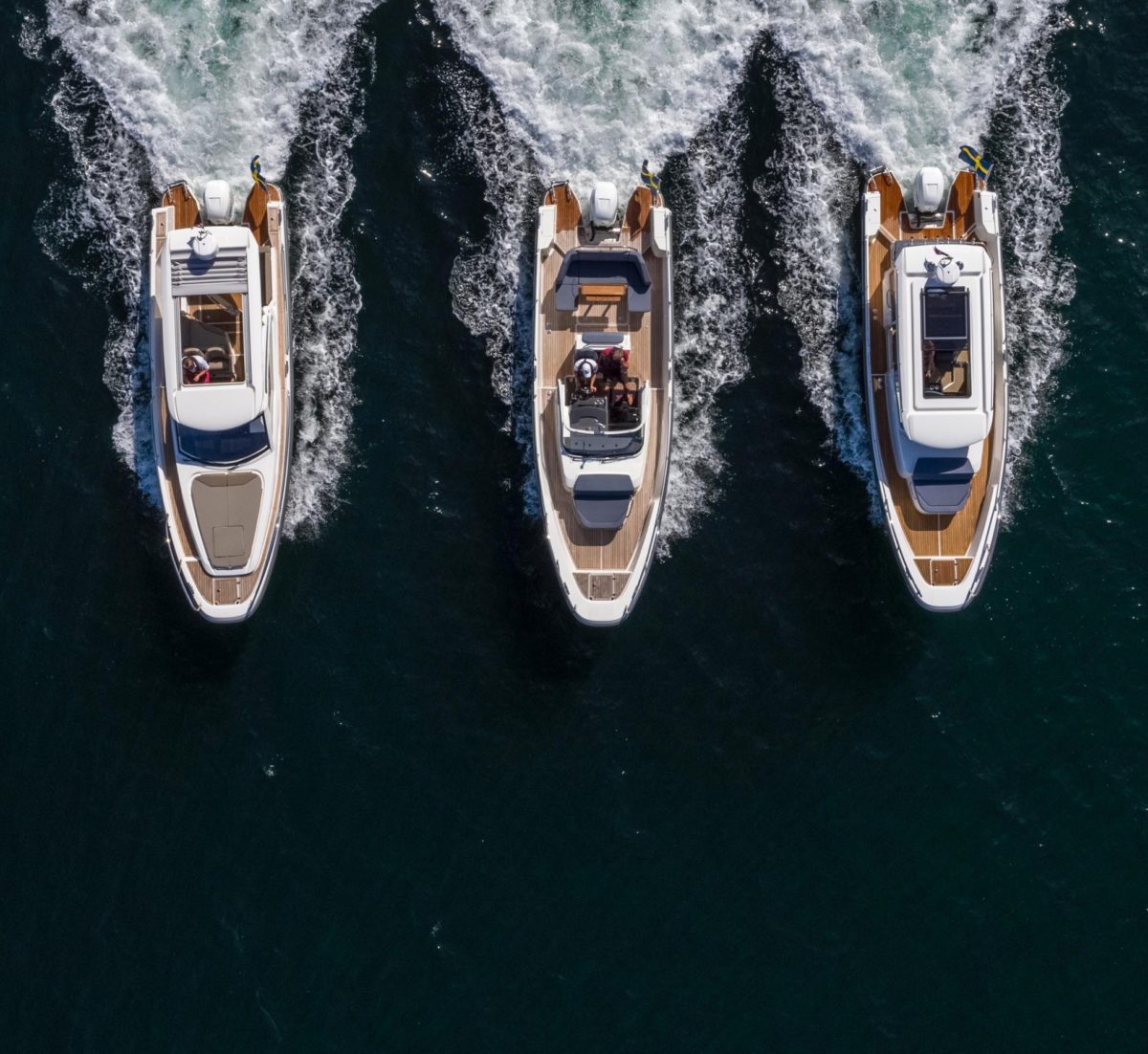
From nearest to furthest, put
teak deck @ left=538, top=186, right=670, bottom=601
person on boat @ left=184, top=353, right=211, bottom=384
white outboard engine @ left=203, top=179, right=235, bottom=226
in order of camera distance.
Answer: person on boat @ left=184, top=353, right=211, bottom=384
teak deck @ left=538, top=186, right=670, bottom=601
white outboard engine @ left=203, top=179, right=235, bottom=226

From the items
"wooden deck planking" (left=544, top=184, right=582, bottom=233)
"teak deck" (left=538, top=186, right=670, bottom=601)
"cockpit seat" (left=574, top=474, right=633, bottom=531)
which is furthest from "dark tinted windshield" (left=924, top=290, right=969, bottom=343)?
"wooden deck planking" (left=544, top=184, right=582, bottom=233)

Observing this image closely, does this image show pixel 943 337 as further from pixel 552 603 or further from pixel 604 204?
pixel 552 603

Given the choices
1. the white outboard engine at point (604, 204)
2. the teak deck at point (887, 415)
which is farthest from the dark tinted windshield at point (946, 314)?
the white outboard engine at point (604, 204)

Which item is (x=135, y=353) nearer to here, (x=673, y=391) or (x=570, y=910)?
(x=673, y=391)

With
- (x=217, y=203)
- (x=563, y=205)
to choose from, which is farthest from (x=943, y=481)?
(x=217, y=203)

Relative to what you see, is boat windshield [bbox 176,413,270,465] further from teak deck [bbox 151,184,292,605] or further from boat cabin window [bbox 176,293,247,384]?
boat cabin window [bbox 176,293,247,384]

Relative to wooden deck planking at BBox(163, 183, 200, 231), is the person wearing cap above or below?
below
